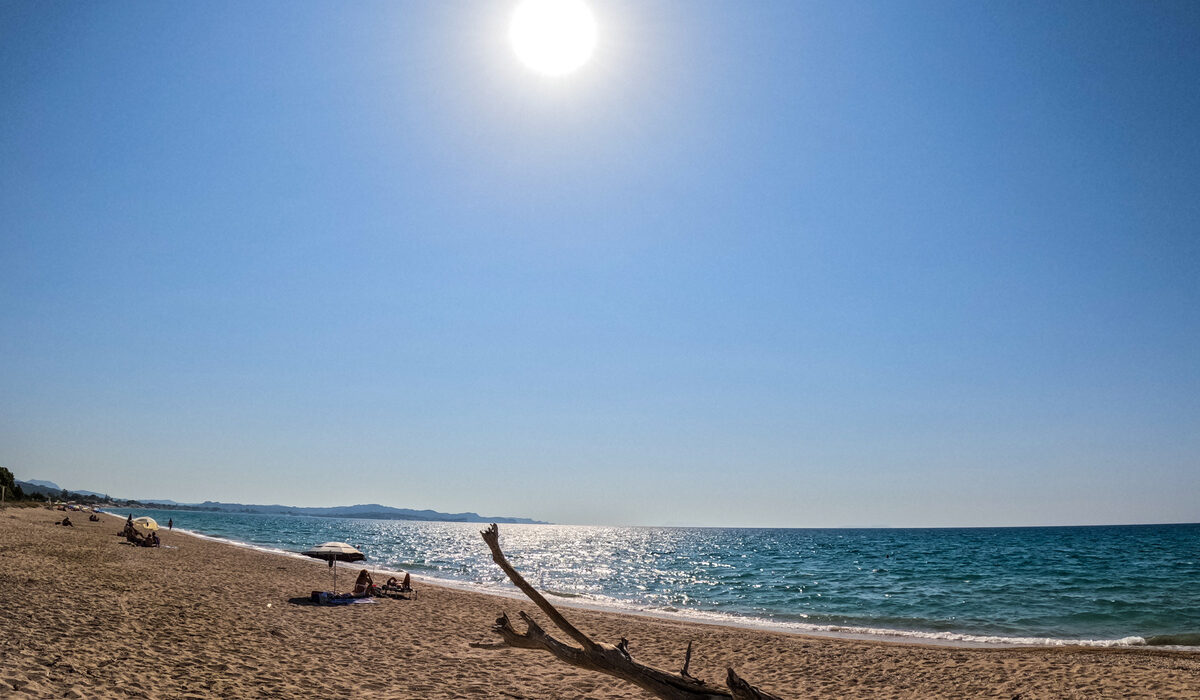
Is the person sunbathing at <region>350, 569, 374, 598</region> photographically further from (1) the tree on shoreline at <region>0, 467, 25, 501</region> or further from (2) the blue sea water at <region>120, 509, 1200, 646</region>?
(1) the tree on shoreline at <region>0, 467, 25, 501</region>

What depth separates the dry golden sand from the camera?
32.8 feet

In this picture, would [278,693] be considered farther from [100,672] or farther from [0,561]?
[0,561]

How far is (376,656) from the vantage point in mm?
13391

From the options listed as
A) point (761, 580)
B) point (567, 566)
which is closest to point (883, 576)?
point (761, 580)

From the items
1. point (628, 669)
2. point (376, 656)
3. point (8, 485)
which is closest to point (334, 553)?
point (376, 656)

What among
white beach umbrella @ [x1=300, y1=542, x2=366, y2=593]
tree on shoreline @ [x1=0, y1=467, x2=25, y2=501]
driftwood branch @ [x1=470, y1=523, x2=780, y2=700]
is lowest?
tree on shoreline @ [x1=0, y1=467, x2=25, y2=501]

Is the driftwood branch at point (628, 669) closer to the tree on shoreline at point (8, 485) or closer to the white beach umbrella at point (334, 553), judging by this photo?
the white beach umbrella at point (334, 553)

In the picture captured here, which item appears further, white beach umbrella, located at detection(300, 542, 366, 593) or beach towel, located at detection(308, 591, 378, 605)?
white beach umbrella, located at detection(300, 542, 366, 593)

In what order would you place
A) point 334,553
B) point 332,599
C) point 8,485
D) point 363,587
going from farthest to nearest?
point 8,485 → point 334,553 → point 363,587 → point 332,599

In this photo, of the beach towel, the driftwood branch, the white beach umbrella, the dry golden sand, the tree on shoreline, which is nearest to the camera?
the driftwood branch

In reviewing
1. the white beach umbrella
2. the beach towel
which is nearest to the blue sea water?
the white beach umbrella

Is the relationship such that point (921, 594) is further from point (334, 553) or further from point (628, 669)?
point (628, 669)

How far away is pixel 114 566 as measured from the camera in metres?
24.2

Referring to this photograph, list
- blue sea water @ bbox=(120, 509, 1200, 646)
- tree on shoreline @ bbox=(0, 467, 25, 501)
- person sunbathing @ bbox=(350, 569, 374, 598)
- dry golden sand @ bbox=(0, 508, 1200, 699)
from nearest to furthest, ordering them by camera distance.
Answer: dry golden sand @ bbox=(0, 508, 1200, 699) < blue sea water @ bbox=(120, 509, 1200, 646) < person sunbathing @ bbox=(350, 569, 374, 598) < tree on shoreline @ bbox=(0, 467, 25, 501)
